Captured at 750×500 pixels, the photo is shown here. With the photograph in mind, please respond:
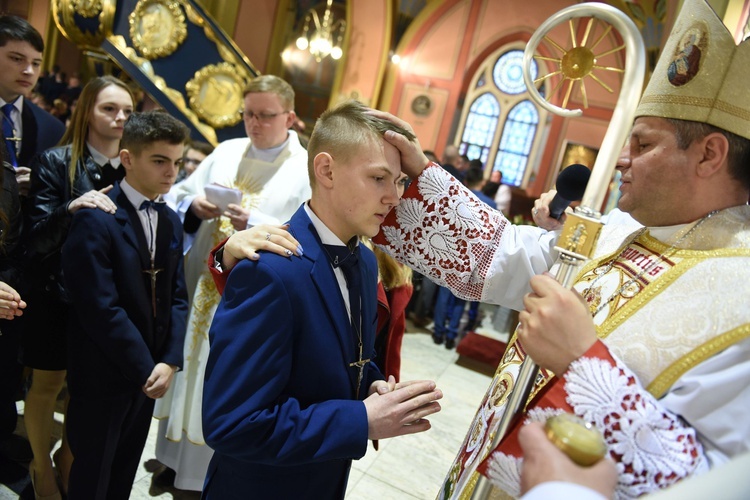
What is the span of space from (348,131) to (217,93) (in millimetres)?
4691

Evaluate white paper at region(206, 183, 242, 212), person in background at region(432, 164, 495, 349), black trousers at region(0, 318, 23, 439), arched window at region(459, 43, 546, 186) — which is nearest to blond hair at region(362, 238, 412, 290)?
white paper at region(206, 183, 242, 212)

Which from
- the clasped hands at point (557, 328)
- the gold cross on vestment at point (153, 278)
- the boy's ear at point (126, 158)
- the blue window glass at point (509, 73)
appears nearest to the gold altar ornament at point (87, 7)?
the boy's ear at point (126, 158)

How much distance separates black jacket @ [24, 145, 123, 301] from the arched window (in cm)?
1211

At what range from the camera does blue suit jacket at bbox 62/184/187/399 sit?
6.12 feet

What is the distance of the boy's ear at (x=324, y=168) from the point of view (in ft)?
4.37

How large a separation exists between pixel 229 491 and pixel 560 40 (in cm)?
1207

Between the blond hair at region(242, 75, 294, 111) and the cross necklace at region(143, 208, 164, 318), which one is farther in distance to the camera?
the blond hair at region(242, 75, 294, 111)

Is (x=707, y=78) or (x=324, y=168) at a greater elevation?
(x=707, y=78)

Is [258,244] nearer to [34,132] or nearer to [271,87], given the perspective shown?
[271,87]

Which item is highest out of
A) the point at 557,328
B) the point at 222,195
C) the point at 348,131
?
the point at 348,131

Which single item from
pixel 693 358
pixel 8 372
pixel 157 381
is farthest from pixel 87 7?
pixel 693 358

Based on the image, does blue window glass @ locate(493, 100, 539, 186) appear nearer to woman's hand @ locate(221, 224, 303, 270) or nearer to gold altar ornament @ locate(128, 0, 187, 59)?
gold altar ornament @ locate(128, 0, 187, 59)

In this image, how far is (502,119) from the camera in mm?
13469

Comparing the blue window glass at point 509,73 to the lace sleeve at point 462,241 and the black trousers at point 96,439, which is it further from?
the black trousers at point 96,439
